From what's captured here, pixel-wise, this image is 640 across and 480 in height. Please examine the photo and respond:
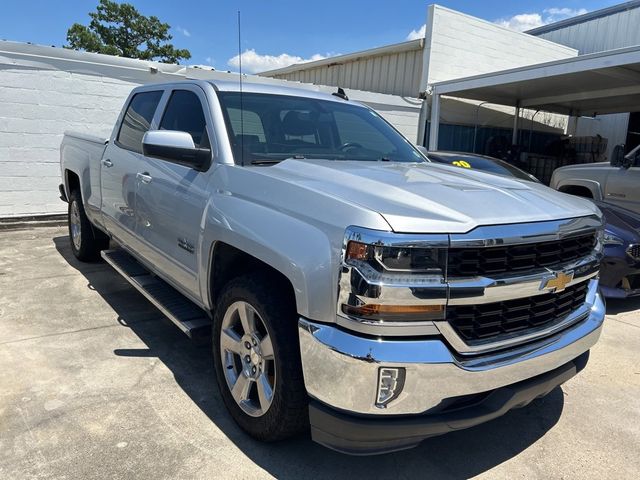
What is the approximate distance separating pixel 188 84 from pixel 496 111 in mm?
14094

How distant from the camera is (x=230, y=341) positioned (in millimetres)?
2758

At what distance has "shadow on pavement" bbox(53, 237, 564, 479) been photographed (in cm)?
252

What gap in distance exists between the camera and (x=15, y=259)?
6.12m

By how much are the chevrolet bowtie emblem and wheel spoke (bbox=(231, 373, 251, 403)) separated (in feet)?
5.14

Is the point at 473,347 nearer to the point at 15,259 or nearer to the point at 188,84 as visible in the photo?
the point at 188,84

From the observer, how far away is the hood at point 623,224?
200 inches

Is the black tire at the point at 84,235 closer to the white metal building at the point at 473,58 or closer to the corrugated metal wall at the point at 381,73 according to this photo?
the white metal building at the point at 473,58

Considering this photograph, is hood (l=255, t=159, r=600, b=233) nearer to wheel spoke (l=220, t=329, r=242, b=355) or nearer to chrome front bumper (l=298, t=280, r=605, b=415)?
chrome front bumper (l=298, t=280, r=605, b=415)

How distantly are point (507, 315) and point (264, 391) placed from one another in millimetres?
1230

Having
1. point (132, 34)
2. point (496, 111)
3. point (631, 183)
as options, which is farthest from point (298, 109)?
point (132, 34)

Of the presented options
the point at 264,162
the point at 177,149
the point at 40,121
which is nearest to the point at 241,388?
the point at 264,162

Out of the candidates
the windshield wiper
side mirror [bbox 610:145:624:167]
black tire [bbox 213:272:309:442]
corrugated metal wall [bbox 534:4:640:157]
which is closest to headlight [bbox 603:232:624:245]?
side mirror [bbox 610:145:624:167]

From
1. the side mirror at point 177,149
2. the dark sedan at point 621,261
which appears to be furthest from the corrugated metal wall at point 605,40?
the side mirror at point 177,149

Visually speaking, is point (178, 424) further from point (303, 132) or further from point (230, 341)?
point (303, 132)
